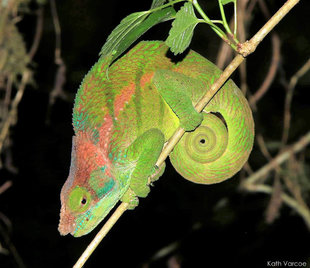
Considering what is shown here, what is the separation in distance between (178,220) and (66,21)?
313cm

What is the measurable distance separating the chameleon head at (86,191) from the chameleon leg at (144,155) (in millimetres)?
105

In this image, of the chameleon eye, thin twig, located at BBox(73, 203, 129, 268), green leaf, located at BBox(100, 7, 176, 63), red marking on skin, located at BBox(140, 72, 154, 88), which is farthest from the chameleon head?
green leaf, located at BBox(100, 7, 176, 63)

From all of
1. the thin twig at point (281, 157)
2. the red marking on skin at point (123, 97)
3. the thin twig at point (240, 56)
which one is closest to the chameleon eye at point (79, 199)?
the thin twig at point (240, 56)

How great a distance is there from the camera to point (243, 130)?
1769 mm

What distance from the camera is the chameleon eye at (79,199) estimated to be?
162 centimetres

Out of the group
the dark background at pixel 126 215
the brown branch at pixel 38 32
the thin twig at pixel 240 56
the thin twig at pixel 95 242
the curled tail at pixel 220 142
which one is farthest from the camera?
the dark background at pixel 126 215

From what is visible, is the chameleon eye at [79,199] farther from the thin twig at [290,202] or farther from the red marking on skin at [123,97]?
the thin twig at [290,202]

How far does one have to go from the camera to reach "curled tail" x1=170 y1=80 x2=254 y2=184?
69.8 inches

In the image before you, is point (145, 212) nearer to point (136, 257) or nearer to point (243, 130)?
point (136, 257)

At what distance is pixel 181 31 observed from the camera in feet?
4.57

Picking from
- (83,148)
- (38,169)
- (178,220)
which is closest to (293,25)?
(178,220)

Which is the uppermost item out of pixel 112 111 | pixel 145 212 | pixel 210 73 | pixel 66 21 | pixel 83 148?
pixel 66 21

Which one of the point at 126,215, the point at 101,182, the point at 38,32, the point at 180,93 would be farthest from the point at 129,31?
the point at 126,215

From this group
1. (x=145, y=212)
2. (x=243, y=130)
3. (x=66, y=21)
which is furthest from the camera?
(x=66, y=21)
